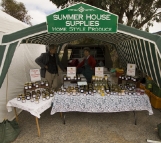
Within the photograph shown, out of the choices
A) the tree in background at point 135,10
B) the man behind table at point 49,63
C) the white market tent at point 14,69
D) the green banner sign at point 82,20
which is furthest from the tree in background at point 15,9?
the green banner sign at point 82,20

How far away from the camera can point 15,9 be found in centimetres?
1712

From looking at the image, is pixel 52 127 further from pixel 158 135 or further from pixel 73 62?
pixel 73 62

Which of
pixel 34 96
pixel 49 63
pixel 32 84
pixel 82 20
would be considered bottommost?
pixel 34 96

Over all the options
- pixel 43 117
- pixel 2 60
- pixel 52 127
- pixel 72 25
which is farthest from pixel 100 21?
pixel 43 117

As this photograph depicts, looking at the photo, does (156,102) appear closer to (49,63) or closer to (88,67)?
(88,67)

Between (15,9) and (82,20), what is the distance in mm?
18748

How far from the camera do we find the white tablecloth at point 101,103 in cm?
283

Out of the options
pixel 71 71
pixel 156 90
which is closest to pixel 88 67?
pixel 71 71

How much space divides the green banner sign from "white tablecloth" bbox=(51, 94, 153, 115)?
145cm

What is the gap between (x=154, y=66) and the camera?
9.80ft

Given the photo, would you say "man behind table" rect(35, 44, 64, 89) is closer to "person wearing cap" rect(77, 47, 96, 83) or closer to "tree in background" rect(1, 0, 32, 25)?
"person wearing cap" rect(77, 47, 96, 83)

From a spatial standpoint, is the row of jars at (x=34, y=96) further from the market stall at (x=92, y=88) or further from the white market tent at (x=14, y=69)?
the white market tent at (x=14, y=69)

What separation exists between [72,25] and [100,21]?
49cm

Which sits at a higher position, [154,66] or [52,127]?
[154,66]
